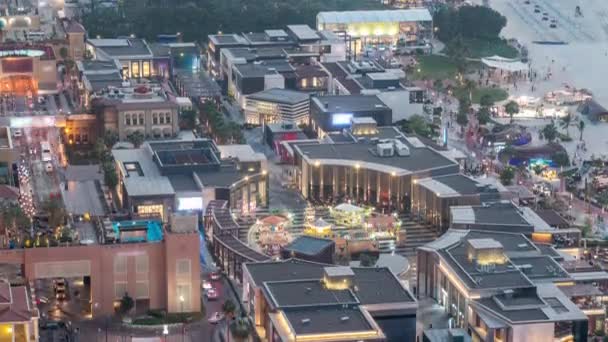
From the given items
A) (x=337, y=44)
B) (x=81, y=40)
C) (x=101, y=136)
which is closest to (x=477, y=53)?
(x=337, y=44)

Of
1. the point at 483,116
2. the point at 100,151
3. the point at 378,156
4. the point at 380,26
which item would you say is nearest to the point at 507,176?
the point at 378,156

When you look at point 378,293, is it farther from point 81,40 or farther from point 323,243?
point 81,40

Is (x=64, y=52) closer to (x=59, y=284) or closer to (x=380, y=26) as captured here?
(x=380, y=26)

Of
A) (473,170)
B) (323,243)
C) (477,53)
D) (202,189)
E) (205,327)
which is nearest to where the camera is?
(205,327)

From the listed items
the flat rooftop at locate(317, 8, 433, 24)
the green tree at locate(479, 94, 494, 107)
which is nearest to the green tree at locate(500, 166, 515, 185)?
the green tree at locate(479, 94, 494, 107)

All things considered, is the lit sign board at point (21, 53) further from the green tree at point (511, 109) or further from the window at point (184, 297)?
the window at point (184, 297)
